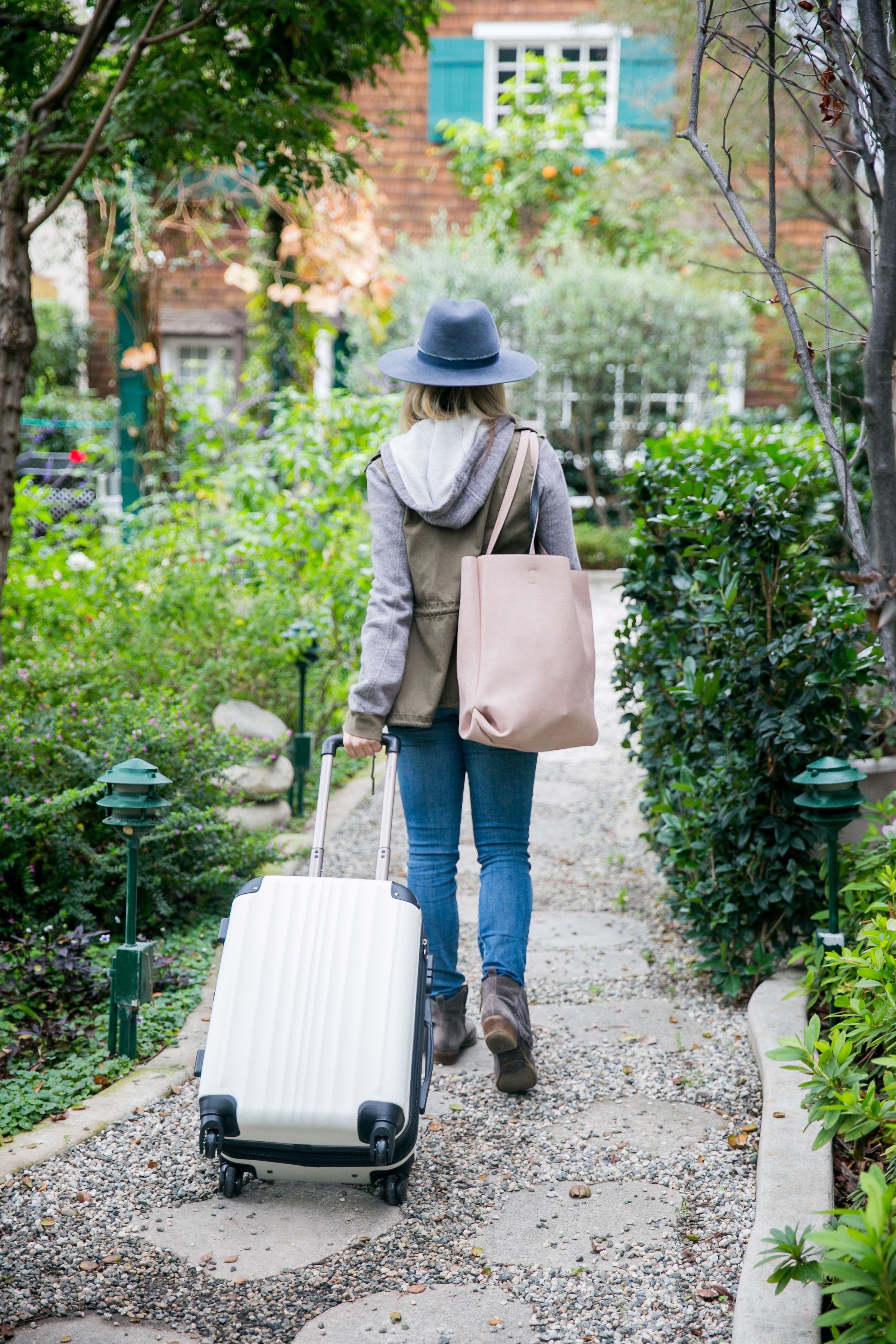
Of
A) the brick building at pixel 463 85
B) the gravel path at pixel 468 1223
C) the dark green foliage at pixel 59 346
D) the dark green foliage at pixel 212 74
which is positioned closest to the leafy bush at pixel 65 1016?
the gravel path at pixel 468 1223

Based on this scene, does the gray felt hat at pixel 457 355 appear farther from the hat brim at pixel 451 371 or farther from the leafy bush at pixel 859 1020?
the leafy bush at pixel 859 1020

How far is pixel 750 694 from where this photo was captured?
2.98 m

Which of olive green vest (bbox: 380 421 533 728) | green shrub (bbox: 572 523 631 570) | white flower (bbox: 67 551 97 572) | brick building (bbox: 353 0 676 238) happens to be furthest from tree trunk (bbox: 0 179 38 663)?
brick building (bbox: 353 0 676 238)

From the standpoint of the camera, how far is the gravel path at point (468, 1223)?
1.83m

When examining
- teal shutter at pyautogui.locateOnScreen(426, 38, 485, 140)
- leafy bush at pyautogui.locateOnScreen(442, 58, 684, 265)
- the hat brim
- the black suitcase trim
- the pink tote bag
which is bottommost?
the black suitcase trim

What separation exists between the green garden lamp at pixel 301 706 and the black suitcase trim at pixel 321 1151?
112 inches

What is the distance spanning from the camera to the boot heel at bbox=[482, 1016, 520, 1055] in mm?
2473

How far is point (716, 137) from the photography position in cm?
675

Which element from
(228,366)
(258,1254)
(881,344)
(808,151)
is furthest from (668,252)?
(258,1254)

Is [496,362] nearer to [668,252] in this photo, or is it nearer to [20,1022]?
[20,1022]

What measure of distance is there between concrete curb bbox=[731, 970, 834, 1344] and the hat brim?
153cm

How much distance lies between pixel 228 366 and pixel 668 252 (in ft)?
16.8

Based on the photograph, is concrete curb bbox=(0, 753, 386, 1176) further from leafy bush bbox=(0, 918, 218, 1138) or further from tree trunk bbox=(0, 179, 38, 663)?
tree trunk bbox=(0, 179, 38, 663)

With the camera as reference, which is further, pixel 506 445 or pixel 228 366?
pixel 228 366
